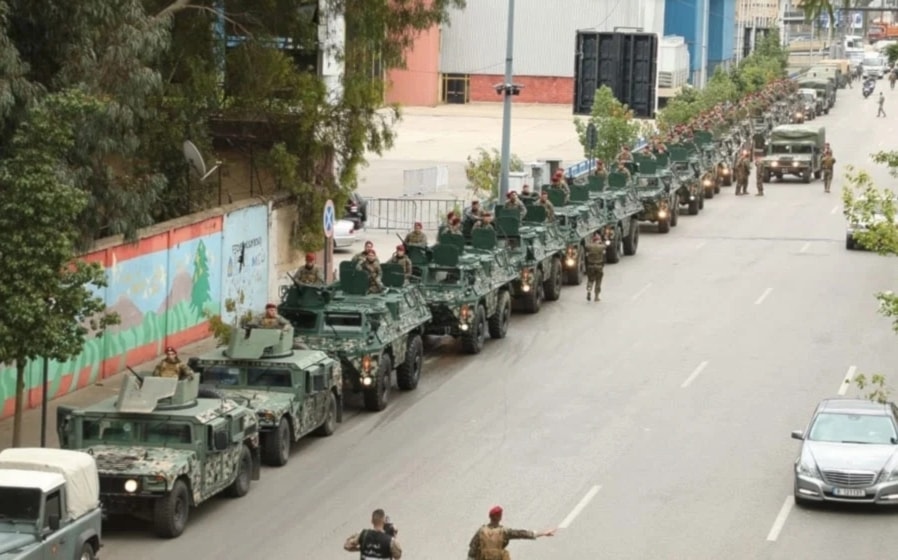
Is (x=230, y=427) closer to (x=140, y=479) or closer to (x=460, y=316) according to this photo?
(x=140, y=479)

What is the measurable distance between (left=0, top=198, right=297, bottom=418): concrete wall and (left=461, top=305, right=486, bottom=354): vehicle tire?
15.4ft

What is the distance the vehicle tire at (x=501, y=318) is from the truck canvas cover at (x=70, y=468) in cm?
1615

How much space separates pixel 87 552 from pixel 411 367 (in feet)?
38.6

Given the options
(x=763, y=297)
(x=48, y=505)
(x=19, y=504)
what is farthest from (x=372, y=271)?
(x=19, y=504)

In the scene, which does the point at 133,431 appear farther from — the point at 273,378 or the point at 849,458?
the point at 849,458

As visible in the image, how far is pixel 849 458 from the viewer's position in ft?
78.4

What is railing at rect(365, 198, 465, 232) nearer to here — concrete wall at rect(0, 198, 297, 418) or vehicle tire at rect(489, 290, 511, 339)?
concrete wall at rect(0, 198, 297, 418)

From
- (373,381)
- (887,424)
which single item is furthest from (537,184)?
(887,424)

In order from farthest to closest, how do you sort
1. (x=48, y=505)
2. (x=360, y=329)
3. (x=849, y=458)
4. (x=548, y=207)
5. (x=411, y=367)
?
(x=548, y=207) < (x=411, y=367) < (x=360, y=329) < (x=849, y=458) < (x=48, y=505)

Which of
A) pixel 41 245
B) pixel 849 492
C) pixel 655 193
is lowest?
pixel 849 492

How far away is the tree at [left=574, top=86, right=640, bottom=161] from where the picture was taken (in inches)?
2369

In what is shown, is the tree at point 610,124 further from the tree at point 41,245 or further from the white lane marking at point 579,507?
the tree at point 41,245

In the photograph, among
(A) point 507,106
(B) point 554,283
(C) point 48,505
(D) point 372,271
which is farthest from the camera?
(A) point 507,106

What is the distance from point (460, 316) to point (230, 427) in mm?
10851
